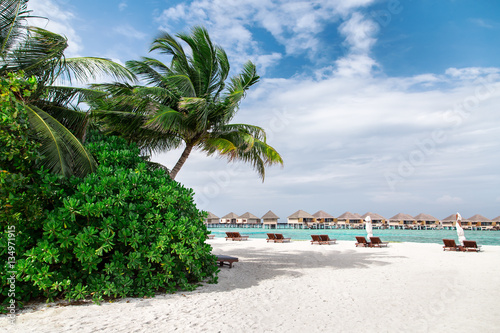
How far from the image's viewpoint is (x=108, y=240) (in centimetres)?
571

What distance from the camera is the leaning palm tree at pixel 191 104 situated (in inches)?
366

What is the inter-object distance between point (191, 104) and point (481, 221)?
67.6m

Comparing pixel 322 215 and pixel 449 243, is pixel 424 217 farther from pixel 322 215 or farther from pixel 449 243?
pixel 449 243

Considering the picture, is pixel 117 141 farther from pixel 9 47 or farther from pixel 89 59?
pixel 9 47

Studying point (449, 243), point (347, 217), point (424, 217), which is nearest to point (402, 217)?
point (424, 217)

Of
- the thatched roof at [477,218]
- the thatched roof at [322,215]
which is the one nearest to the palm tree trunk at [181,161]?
the thatched roof at [322,215]

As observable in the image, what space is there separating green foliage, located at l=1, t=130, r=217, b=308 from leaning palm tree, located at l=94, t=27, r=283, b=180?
265cm

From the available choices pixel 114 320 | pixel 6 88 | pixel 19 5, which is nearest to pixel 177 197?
pixel 114 320

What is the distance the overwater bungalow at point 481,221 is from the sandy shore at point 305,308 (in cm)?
6031

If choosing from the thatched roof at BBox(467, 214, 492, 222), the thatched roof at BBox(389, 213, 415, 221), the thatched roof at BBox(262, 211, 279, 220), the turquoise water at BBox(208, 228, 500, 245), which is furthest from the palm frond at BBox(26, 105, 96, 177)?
the thatched roof at BBox(467, 214, 492, 222)

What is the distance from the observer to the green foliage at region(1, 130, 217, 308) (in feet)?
18.0

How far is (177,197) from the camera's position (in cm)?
696

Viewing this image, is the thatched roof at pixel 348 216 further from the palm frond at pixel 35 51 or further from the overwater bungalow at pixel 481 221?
the palm frond at pixel 35 51

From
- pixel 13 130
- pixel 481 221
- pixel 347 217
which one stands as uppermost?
pixel 13 130
